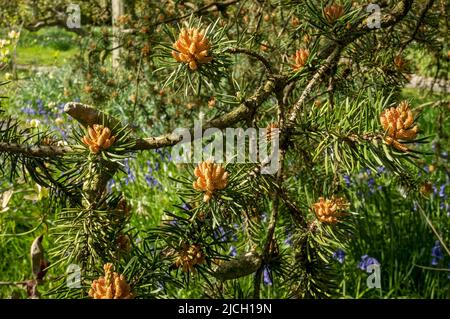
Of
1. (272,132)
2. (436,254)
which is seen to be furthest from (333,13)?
(436,254)

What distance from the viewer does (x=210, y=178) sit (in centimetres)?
54

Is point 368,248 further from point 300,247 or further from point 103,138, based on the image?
point 103,138

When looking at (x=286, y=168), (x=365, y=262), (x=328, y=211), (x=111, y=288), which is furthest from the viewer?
(x=365, y=262)

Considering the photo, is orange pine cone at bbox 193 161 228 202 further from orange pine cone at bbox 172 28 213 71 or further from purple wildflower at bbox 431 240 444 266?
purple wildflower at bbox 431 240 444 266

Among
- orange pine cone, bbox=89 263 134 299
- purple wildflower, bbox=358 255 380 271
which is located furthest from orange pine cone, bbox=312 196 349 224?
purple wildflower, bbox=358 255 380 271

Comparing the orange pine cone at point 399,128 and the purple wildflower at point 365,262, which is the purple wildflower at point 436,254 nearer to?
the purple wildflower at point 365,262

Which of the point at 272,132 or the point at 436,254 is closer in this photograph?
the point at 272,132

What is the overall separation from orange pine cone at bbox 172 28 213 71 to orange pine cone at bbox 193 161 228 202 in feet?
0.34

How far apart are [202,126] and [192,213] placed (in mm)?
103

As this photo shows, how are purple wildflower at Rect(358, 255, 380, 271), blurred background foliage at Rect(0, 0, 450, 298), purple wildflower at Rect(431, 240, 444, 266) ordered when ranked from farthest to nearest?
purple wildflower at Rect(431, 240, 444, 266)
purple wildflower at Rect(358, 255, 380, 271)
blurred background foliage at Rect(0, 0, 450, 298)

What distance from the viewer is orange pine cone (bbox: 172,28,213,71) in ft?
1.75

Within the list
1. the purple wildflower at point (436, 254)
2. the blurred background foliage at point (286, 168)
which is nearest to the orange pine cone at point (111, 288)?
the blurred background foliage at point (286, 168)

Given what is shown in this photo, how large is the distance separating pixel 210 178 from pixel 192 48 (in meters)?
0.14

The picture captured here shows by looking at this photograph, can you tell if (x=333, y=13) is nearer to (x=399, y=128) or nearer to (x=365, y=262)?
(x=399, y=128)
